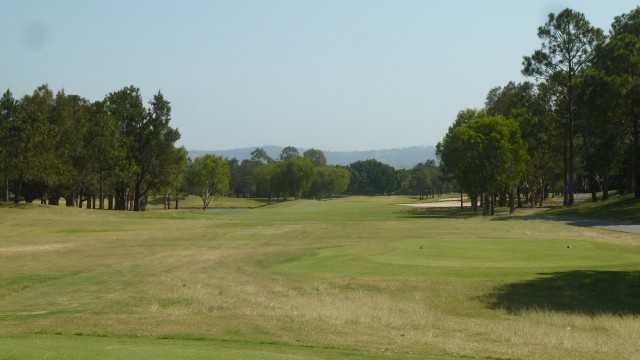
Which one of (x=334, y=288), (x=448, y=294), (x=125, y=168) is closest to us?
(x=448, y=294)

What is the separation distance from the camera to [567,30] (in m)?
68.5

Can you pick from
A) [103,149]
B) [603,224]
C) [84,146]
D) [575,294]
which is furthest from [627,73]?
[84,146]

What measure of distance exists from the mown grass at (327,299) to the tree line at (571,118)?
86.0ft

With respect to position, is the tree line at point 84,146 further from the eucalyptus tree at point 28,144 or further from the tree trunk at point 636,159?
the tree trunk at point 636,159

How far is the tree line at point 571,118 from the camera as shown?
58.4 m

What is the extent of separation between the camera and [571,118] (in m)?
68.2

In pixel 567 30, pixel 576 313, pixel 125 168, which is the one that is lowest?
pixel 576 313

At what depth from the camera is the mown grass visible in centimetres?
1268

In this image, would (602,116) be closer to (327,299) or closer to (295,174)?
(327,299)

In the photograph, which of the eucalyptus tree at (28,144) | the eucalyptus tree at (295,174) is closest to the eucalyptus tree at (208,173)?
the eucalyptus tree at (295,174)

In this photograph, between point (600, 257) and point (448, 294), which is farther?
point (600, 257)

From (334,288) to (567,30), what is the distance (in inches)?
2274

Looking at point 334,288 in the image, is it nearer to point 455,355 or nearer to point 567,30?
point 455,355

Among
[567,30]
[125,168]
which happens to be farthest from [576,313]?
[125,168]
